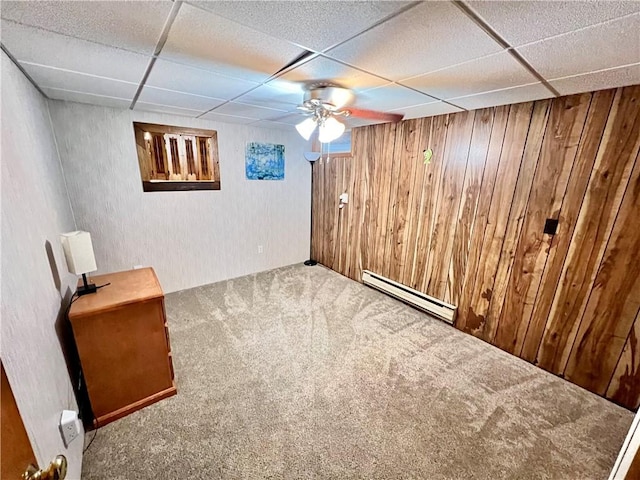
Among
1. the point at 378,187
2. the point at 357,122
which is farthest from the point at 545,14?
the point at 378,187

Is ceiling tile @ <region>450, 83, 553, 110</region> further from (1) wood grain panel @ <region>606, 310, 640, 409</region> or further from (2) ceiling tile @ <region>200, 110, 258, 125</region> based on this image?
(2) ceiling tile @ <region>200, 110, 258, 125</region>

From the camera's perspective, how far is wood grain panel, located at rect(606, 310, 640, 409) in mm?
1754

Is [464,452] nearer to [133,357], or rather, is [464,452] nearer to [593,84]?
[133,357]

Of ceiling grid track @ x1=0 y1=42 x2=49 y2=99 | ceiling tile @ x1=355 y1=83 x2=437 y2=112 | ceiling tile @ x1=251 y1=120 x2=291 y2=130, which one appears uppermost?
ceiling tile @ x1=355 y1=83 x2=437 y2=112

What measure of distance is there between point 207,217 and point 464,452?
329 cm

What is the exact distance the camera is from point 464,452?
150 centimetres

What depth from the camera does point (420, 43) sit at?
3.82 ft

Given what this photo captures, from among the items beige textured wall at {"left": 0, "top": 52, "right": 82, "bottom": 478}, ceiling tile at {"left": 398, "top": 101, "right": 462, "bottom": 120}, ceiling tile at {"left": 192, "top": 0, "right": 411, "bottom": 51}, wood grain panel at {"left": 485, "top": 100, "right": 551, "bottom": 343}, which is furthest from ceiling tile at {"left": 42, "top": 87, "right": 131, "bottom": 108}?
wood grain panel at {"left": 485, "top": 100, "right": 551, "bottom": 343}

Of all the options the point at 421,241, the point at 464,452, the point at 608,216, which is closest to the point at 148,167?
the point at 421,241

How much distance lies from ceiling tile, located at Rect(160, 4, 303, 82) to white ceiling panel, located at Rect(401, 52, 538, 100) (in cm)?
85

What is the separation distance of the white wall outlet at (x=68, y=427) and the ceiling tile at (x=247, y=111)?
231cm

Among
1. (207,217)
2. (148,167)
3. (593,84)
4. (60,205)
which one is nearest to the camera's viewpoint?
(593,84)

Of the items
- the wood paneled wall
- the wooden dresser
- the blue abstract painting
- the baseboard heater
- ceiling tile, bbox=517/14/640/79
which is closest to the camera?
ceiling tile, bbox=517/14/640/79

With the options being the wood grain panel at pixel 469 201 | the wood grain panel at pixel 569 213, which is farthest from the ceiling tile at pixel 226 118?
the wood grain panel at pixel 569 213
